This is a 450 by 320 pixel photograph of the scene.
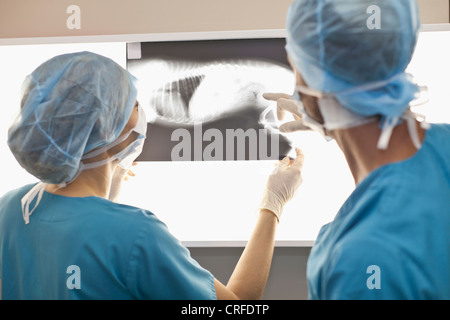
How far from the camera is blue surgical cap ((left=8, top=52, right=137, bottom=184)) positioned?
1086 mm

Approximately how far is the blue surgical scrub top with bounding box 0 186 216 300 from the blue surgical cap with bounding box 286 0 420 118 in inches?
20.8

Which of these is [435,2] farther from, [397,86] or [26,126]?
[26,126]

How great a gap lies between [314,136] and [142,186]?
2.35 ft

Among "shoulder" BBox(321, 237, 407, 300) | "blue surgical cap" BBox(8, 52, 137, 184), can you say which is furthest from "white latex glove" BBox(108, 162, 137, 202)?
"shoulder" BBox(321, 237, 407, 300)

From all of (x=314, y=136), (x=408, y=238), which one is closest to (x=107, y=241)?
(x=408, y=238)

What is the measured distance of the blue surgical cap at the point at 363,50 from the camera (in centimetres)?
86

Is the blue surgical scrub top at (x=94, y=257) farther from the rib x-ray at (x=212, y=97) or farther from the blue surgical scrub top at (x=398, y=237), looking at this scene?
the rib x-ray at (x=212, y=97)

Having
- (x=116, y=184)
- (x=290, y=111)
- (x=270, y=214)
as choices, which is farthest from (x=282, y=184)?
(x=116, y=184)

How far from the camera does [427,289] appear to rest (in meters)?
Answer: 0.80

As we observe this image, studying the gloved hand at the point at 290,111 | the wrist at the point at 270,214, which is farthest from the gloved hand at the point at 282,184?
the gloved hand at the point at 290,111

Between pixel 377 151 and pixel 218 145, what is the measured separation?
36.4 inches

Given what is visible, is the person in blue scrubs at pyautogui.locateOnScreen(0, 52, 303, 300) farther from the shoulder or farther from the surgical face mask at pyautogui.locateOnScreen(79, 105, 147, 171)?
the shoulder

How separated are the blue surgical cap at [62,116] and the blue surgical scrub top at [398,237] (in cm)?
65

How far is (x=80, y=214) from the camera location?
106 cm
